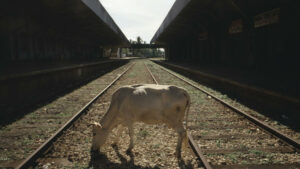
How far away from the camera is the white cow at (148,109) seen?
3.99 metres

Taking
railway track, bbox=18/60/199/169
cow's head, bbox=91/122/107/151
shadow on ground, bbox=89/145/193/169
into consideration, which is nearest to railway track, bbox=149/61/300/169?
shadow on ground, bbox=89/145/193/169

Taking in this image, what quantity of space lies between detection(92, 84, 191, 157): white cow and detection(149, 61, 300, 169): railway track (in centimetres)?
69

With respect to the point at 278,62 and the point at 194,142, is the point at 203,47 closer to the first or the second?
the point at 278,62

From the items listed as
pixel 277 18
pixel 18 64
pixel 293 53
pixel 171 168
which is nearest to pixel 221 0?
pixel 277 18

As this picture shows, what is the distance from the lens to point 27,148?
438 cm

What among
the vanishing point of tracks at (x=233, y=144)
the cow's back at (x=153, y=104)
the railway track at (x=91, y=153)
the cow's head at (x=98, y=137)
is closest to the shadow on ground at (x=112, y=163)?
the railway track at (x=91, y=153)

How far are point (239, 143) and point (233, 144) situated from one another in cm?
15

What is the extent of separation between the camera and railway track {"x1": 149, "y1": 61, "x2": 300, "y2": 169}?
3.74 m

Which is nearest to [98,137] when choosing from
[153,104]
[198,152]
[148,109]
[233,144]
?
[148,109]

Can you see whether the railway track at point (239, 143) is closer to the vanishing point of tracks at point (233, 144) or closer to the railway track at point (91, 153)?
the vanishing point of tracks at point (233, 144)

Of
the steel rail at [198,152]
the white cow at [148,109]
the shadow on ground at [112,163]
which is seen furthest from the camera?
the white cow at [148,109]

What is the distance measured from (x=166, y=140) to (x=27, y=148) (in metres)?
2.82

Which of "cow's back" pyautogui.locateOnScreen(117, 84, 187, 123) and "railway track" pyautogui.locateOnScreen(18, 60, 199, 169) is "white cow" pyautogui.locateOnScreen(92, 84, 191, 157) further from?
"railway track" pyautogui.locateOnScreen(18, 60, 199, 169)

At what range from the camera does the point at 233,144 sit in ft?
14.7
